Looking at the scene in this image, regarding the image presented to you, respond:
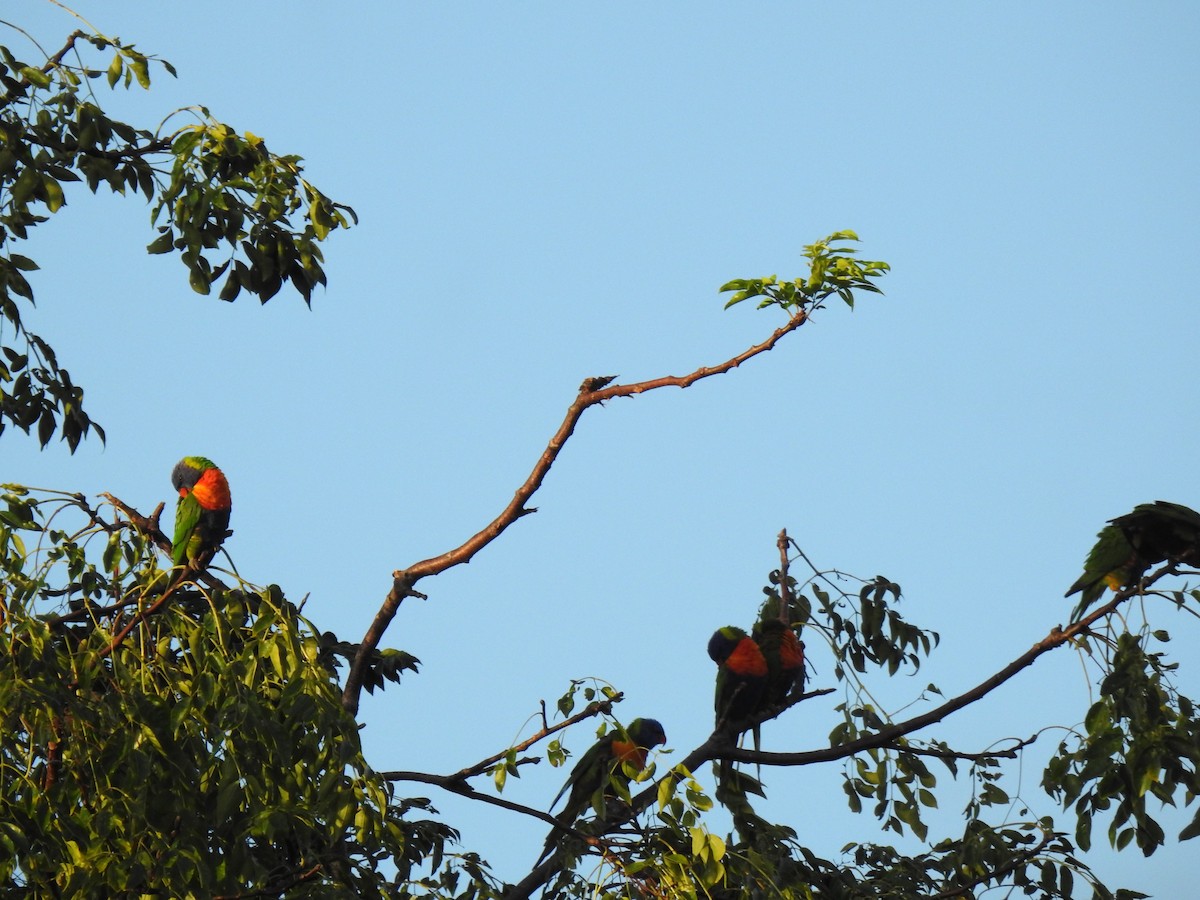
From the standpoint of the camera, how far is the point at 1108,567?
5105mm

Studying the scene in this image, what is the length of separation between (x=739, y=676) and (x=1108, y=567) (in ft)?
5.39

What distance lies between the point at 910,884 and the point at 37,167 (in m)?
3.64

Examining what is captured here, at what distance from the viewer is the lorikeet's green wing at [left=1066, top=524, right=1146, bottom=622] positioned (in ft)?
16.6

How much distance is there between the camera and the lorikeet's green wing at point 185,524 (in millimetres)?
5508

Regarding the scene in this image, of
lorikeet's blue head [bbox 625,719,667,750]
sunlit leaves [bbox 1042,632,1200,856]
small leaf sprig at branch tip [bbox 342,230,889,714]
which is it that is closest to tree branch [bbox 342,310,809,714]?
small leaf sprig at branch tip [bbox 342,230,889,714]

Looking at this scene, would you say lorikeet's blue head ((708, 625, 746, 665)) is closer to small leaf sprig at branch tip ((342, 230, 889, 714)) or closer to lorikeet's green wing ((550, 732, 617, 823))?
lorikeet's green wing ((550, 732, 617, 823))

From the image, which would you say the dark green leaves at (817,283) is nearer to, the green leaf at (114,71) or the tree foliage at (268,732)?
the tree foliage at (268,732)

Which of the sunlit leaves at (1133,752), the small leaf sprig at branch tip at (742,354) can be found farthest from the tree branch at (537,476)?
the sunlit leaves at (1133,752)

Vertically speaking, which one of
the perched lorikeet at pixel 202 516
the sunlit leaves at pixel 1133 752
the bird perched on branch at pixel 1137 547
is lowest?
the sunlit leaves at pixel 1133 752

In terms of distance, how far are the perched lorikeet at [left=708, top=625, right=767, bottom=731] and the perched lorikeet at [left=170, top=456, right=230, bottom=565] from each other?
2363 millimetres

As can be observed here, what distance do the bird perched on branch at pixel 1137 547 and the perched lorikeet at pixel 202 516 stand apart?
361 cm

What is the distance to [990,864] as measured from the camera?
14.1 feet

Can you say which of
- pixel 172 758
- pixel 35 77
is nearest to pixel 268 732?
pixel 172 758

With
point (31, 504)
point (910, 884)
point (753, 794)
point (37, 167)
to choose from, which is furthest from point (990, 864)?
point (37, 167)
